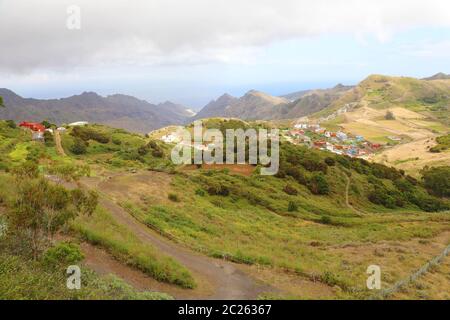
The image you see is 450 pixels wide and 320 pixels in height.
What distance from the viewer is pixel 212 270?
18.8m

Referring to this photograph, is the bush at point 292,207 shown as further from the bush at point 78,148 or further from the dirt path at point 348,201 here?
the bush at point 78,148

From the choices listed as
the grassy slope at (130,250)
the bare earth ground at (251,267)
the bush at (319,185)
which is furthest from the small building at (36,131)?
the grassy slope at (130,250)

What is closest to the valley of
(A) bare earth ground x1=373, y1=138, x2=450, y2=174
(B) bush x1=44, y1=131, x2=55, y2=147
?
(B) bush x1=44, y1=131, x2=55, y2=147

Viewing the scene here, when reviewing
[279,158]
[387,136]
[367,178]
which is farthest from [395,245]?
[387,136]

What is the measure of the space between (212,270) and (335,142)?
162 metres

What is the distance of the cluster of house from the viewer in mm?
148288

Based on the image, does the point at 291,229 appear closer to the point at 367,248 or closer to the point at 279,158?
the point at 367,248

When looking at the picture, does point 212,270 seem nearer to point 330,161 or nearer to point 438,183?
point 330,161

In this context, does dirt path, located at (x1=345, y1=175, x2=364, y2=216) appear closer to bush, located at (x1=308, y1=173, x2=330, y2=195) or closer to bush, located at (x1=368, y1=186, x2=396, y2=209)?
bush, located at (x1=308, y1=173, x2=330, y2=195)

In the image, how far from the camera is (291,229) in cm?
3328

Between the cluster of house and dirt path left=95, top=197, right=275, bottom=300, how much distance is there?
127m

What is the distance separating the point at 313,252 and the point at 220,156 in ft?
117

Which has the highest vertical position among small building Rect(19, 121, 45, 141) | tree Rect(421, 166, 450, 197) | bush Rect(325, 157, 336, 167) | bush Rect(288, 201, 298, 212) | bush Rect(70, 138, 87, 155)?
small building Rect(19, 121, 45, 141)

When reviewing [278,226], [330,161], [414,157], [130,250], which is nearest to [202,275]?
[130,250]
